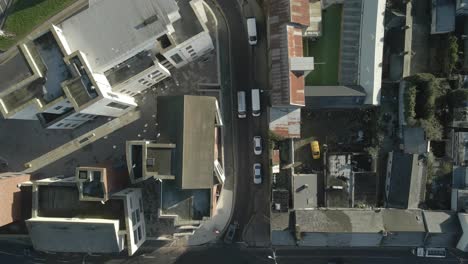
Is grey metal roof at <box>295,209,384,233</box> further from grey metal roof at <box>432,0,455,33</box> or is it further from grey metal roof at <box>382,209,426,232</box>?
grey metal roof at <box>432,0,455,33</box>

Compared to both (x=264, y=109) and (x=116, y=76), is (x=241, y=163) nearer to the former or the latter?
(x=264, y=109)

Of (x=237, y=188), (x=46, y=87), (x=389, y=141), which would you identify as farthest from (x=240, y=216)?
(x=46, y=87)

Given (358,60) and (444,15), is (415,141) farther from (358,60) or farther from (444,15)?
(444,15)

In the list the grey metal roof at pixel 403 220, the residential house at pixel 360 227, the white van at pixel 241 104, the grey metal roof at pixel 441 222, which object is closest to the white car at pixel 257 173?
the residential house at pixel 360 227

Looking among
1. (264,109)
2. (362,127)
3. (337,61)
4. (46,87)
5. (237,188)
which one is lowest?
(237,188)

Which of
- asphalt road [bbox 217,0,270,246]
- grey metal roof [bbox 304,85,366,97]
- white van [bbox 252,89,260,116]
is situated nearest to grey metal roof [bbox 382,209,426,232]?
asphalt road [bbox 217,0,270,246]
